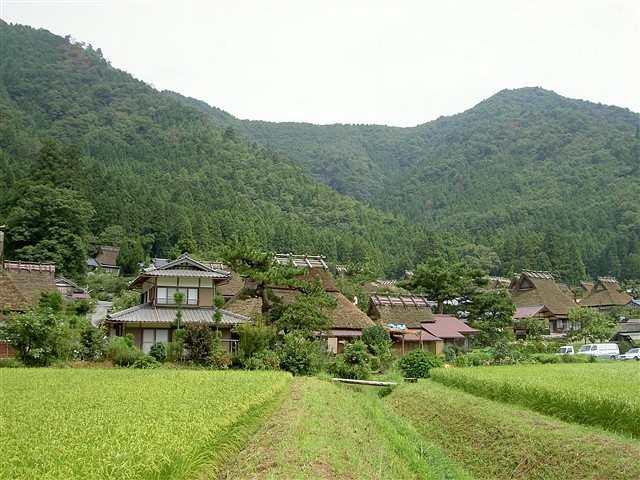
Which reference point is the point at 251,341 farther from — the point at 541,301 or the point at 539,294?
the point at 539,294

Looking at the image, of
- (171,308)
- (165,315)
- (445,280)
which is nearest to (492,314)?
(445,280)

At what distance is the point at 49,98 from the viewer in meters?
141

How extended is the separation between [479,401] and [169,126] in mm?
122017

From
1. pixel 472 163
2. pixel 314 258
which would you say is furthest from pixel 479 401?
pixel 472 163

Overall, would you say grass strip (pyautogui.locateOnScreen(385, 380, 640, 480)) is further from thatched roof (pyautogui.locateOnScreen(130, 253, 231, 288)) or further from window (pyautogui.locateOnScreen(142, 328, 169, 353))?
thatched roof (pyautogui.locateOnScreen(130, 253, 231, 288))

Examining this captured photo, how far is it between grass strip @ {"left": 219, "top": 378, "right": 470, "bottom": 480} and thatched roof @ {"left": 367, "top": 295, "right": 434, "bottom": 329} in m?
23.0

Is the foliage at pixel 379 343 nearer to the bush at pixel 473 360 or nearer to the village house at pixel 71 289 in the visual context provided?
the bush at pixel 473 360

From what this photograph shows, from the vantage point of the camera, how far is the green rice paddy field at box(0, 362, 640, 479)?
26.9 feet

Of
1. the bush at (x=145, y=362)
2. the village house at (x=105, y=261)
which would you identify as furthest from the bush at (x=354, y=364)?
the village house at (x=105, y=261)

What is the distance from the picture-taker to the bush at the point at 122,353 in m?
27.0

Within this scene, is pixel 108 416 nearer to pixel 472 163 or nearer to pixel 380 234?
pixel 380 234

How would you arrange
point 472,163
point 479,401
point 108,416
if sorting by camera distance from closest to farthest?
1. point 108,416
2. point 479,401
3. point 472,163

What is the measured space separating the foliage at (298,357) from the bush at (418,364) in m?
4.15

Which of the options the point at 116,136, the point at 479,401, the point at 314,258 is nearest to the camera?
the point at 479,401
